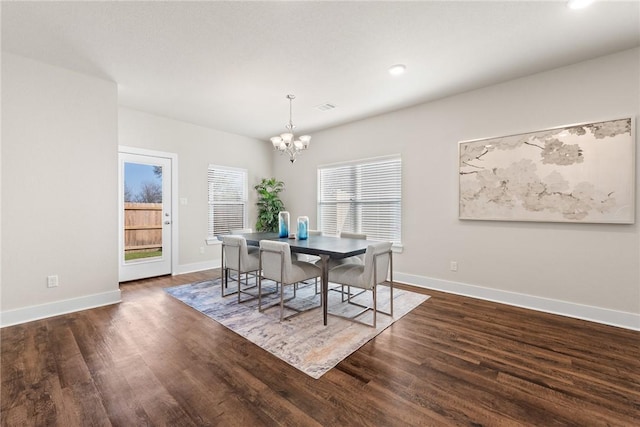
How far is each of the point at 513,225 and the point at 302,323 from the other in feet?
9.03

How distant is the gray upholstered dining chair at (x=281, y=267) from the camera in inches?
112

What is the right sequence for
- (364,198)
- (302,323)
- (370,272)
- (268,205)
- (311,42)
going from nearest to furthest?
(311,42) → (370,272) → (302,323) → (364,198) → (268,205)

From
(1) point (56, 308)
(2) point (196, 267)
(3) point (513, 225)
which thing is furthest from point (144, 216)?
(3) point (513, 225)

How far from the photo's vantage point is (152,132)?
15.0ft

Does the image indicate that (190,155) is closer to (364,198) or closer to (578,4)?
(364,198)

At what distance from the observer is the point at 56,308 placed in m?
3.05

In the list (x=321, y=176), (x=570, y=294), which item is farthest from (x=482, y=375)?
(x=321, y=176)

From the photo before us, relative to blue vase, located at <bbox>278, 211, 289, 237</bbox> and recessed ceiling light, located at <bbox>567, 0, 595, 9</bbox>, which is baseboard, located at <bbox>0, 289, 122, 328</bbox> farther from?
recessed ceiling light, located at <bbox>567, 0, 595, 9</bbox>

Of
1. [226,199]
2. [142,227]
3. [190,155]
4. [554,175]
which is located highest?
[190,155]

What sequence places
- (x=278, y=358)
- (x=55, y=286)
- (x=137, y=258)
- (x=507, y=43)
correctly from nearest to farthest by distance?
(x=278, y=358) → (x=507, y=43) → (x=55, y=286) → (x=137, y=258)

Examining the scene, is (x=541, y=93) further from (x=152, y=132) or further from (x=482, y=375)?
(x=152, y=132)

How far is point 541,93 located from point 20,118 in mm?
5606

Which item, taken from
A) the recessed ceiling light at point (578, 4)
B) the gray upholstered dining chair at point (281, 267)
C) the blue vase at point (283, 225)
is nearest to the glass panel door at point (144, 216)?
the blue vase at point (283, 225)

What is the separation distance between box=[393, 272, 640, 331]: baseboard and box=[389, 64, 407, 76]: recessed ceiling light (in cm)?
279
